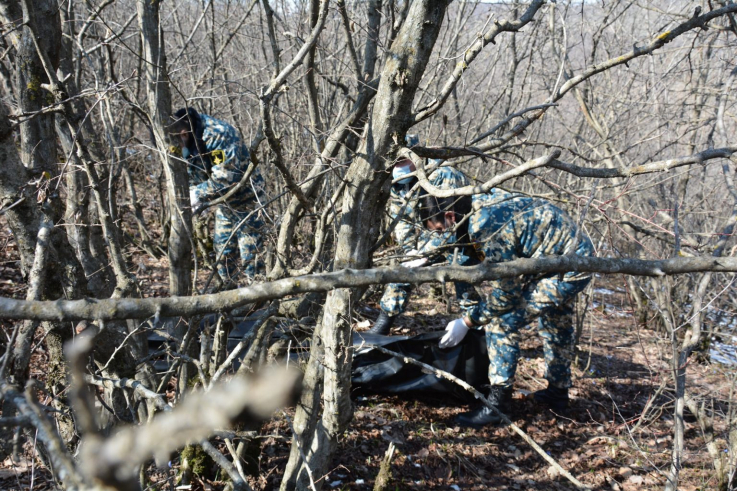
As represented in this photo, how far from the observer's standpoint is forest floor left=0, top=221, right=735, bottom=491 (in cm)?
299

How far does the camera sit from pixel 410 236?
4035 mm

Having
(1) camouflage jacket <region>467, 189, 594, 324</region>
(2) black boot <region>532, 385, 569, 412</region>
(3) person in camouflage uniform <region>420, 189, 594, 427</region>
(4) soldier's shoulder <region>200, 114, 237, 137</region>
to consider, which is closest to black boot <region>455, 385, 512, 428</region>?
(3) person in camouflage uniform <region>420, 189, 594, 427</region>

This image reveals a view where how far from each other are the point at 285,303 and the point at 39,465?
157cm

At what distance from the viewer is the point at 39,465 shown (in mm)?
2600

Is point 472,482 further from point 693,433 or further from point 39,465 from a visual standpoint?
point 39,465

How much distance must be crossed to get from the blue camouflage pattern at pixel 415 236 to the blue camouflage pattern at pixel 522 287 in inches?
9.2

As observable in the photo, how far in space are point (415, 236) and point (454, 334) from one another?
3.17 feet

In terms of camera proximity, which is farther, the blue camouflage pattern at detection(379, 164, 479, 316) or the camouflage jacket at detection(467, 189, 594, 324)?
the camouflage jacket at detection(467, 189, 594, 324)

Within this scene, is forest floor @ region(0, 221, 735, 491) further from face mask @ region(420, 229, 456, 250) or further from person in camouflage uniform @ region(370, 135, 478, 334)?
face mask @ region(420, 229, 456, 250)

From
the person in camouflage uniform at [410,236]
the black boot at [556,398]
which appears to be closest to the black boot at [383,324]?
the person in camouflage uniform at [410,236]

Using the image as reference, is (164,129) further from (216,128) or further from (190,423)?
(190,423)

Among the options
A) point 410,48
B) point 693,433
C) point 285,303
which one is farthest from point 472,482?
point 410,48

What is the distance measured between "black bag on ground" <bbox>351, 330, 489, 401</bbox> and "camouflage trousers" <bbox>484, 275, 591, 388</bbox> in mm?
201

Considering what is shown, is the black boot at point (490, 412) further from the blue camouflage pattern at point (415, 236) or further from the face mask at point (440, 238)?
the face mask at point (440, 238)
